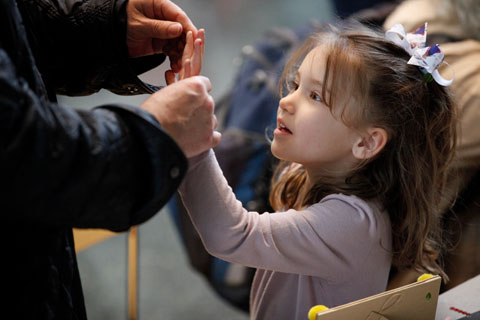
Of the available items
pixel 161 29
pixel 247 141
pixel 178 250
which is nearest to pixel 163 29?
pixel 161 29

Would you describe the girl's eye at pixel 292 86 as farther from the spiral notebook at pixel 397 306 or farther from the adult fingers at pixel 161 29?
the spiral notebook at pixel 397 306

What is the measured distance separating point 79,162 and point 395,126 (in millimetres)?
585

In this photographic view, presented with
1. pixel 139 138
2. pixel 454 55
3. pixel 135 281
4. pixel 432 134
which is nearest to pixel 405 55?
pixel 432 134

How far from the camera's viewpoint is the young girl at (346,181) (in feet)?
2.95

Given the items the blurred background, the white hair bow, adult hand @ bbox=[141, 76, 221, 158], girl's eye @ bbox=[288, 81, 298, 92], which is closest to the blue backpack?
the blurred background

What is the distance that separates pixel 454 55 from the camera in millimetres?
1583

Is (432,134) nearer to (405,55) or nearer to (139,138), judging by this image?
(405,55)

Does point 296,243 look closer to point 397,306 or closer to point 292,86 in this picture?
point 397,306

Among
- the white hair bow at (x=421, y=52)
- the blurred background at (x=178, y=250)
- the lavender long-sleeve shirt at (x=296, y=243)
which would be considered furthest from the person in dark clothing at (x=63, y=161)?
the blurred background at (x=178, y=250)

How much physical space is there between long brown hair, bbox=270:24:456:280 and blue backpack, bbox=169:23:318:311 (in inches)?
34.4

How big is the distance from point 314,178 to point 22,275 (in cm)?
55

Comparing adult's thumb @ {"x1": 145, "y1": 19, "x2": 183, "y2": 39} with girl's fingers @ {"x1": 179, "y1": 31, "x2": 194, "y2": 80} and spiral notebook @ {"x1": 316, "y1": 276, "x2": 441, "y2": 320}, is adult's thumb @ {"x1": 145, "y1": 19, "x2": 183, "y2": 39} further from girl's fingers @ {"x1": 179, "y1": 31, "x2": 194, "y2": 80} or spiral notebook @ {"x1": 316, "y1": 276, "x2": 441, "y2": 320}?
spiral notebook @ {"x1": 316, "y1": 276, "x2": 441, "y2": 320}

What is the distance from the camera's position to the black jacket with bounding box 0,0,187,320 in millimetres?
588

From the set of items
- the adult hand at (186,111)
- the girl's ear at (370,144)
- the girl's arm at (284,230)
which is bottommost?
the girl's arm at (284,230)
